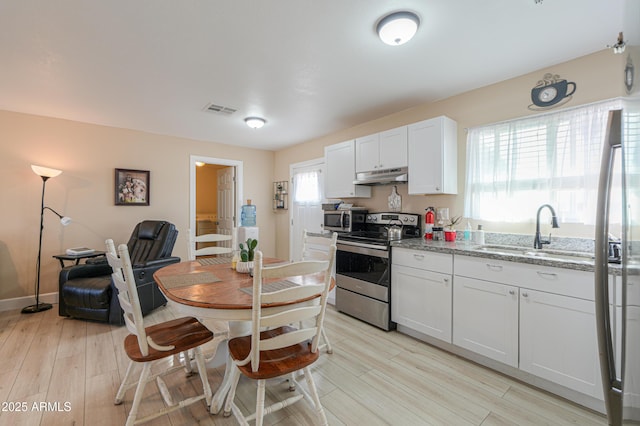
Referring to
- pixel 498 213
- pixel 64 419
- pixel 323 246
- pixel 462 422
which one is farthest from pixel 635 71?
pixel 323 246

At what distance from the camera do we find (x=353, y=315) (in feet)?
10.2

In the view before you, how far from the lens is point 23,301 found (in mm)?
3459

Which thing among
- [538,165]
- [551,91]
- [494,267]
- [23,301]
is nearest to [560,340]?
[494,267]

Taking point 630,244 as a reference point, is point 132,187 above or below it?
above

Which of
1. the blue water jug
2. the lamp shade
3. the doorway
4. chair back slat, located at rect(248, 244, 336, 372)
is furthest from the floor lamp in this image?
chair back slat, located at rect(248, 244, 336, 372)

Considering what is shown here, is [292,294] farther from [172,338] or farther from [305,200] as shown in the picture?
[305,200]

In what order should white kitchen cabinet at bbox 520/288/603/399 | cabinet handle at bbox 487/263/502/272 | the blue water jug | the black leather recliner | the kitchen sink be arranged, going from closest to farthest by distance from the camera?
white kitchen cabinet at bbox 520/288/603/399 → the kitchen sink → cabinet handle at bbox 487/263/502/272 → the black leather recliner → the blue water jug

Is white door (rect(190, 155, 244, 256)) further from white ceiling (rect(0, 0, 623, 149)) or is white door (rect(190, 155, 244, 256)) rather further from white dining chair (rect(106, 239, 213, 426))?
white dining chair (rect(106, 239, 213, 426))

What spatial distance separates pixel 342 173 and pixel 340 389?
260cm

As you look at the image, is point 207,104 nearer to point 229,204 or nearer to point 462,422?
point 229,204

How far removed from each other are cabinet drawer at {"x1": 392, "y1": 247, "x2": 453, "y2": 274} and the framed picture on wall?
3796mm

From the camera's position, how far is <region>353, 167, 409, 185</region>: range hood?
3035mm

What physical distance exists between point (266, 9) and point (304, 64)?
67cm

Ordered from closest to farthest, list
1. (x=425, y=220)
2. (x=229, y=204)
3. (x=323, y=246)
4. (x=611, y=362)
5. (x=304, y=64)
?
(x=611, y=362)
(x=304, y=64)
(x=425, y=220)
(x=323, y=246)
(x=229, y=204)
